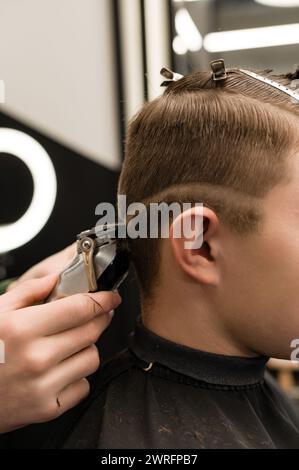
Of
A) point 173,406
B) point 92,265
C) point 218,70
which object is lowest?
point 173,406

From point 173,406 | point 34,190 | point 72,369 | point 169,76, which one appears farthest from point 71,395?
point 34,190

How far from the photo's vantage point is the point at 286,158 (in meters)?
0.80

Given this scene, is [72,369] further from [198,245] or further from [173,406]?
[198,245]

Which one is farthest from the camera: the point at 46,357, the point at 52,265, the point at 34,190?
the point at 34,190

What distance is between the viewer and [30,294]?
2.81 ft

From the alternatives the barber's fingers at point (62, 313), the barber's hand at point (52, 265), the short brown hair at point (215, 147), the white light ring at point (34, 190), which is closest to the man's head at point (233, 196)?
the short brown hair at point (215, 147)

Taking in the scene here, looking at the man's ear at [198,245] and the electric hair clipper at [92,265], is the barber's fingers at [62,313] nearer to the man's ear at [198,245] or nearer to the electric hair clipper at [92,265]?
the electric hair clipper at [92,265]

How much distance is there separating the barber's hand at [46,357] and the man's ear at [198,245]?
0.53 feet

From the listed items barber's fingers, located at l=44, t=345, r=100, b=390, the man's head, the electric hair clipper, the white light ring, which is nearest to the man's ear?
the man's head

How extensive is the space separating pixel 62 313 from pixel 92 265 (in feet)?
0.32

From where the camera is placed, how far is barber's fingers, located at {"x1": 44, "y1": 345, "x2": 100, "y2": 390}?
0.75 m

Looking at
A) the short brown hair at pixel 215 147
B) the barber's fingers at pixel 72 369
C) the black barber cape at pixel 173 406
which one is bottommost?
the black barber cape at pixel 173 406

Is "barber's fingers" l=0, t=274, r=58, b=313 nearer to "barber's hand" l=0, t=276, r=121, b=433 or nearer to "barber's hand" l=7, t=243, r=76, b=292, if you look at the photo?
"barber's hand" l=0, t=276, r=121, b=433

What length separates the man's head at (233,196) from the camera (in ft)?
2.59
